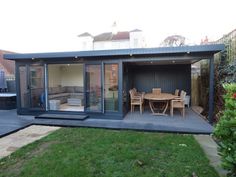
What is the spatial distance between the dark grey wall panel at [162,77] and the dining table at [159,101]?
144 cm

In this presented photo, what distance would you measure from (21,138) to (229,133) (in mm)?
4425

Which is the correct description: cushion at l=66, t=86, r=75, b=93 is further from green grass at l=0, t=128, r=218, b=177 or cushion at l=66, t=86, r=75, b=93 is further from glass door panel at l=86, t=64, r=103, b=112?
green grass at l=0, t=128, r=218, b=177

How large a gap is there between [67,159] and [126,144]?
51.0 inches

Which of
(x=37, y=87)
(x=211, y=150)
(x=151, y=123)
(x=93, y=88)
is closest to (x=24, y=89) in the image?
(x=37, y=87)

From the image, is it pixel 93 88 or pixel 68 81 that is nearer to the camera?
pixel 93 88

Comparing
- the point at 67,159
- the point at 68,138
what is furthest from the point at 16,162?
the point at 68,138

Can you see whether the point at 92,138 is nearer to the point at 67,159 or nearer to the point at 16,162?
the point at 67,159

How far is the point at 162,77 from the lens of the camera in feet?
28.6

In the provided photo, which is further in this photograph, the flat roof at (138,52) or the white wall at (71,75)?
the white wall at (71,75)

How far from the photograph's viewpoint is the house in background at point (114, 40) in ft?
56.7

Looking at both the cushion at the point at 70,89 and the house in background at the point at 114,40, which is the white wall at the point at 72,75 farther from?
the house in background at the point at 114,40

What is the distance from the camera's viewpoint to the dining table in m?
6.20

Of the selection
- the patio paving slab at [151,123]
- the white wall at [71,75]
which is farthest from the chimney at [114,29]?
the patio paving slab at [151,123]

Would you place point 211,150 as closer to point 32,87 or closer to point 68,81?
point 32,87
